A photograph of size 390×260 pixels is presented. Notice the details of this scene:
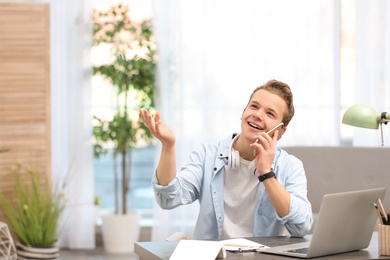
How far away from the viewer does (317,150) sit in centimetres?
443

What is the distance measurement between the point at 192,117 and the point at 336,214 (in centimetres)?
354

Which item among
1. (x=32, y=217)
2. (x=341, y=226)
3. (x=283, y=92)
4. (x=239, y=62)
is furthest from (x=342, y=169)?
(x=32, y=217)

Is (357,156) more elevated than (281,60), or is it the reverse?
(281,60)

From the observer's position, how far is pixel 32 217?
5.34 m

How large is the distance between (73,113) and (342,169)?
92.8 inches

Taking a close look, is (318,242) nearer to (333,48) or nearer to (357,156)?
(357,156)

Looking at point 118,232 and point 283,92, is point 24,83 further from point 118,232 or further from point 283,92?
point 283,92

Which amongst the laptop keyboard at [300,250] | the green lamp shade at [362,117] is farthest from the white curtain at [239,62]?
the laptop keyboard at [300,250]

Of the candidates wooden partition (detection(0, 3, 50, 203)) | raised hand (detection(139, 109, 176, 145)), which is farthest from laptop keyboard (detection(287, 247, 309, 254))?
wooden partition (detection(0, 3, 50, 203))

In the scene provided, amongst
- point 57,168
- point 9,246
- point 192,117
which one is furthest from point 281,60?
point 9,246

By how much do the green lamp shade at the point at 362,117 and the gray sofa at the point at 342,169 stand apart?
5.17 ft

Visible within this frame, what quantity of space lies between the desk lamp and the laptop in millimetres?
244

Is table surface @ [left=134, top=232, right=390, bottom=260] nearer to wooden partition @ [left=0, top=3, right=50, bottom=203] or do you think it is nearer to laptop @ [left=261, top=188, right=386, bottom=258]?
laptop @ [left=261, top=188, right=386, bottom=258]

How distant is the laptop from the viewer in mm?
2402
